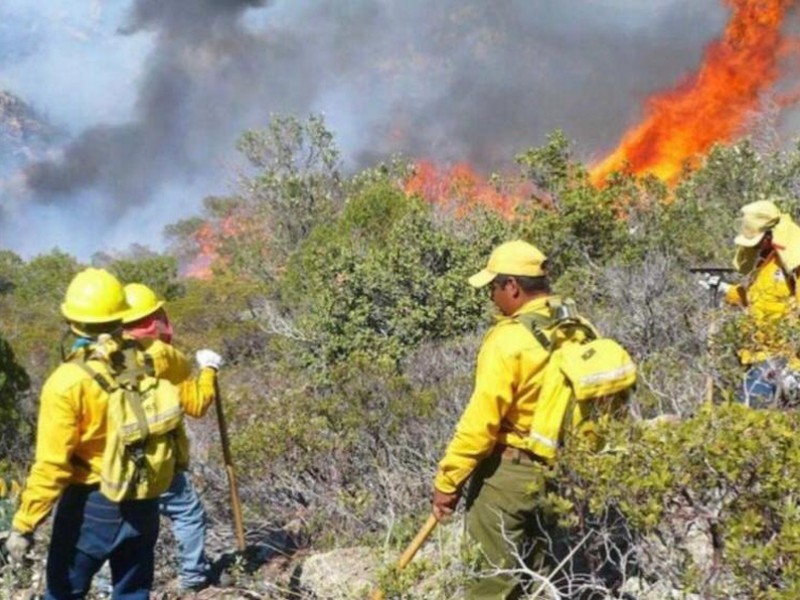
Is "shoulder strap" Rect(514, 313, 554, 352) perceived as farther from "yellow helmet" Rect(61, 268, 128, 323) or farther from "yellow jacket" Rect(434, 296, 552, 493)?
"yellow helmet" Rect(61, 268, 128, 323)

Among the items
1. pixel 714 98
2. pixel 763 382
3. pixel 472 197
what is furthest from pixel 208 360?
pixel 714 98

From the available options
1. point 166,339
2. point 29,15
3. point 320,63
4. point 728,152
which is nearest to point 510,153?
point 728,152

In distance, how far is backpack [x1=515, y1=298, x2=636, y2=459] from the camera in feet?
9.97

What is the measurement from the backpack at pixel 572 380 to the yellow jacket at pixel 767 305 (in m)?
0.50

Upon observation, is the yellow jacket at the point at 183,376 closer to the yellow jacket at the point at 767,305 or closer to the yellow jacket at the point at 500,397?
the yellow jacket at the point at 500,397

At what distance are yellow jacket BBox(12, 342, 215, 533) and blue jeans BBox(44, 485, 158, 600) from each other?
10cm

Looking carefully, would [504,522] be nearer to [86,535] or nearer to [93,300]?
[86,535]

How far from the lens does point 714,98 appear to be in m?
34.3

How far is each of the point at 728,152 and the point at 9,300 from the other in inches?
841

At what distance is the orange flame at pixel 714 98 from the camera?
105ft

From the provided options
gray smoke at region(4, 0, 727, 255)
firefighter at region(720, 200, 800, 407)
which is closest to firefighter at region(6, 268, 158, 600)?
firefighter at region(720, 200, 800, 407)

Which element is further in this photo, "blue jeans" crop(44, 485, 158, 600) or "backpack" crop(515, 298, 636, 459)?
"blue jeans" crop(44, 485, 158, 600)

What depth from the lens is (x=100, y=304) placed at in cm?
333

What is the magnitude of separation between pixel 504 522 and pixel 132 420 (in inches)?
52.0
